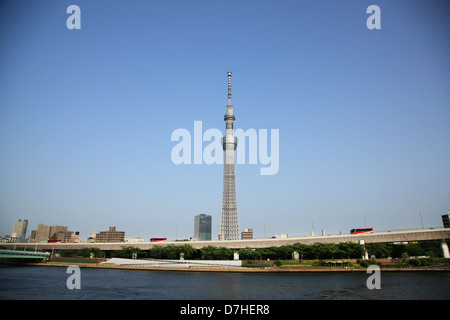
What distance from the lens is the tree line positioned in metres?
82.4

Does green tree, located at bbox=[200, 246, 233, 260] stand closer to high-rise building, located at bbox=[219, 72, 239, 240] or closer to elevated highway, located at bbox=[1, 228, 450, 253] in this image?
elevated highway, located at bbox=[1, 228, 450, 253]

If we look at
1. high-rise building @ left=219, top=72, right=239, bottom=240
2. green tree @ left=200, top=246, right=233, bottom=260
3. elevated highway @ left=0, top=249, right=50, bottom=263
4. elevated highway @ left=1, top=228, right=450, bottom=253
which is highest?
high-rise building @ left=219, top=72, right=239, bottom=240

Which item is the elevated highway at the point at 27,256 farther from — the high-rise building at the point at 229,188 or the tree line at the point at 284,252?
the high-rise building at the point at 229,188

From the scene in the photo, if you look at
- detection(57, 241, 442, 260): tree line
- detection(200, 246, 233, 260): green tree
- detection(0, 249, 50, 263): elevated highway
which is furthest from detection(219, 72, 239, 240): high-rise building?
detection(0, 249, 50, 263): elevated highway

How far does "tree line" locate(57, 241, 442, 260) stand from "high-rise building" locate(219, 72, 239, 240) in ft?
150

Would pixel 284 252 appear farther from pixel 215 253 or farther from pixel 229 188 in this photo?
pixel 229 188

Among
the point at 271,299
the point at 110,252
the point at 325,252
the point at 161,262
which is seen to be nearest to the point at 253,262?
the point at 325,252

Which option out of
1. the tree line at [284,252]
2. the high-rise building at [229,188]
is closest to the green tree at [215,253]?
the tree line at [284,252]

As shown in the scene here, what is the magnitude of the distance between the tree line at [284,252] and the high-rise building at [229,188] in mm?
45787

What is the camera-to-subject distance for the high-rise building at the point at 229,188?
6038 inches

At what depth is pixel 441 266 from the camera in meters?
72.4

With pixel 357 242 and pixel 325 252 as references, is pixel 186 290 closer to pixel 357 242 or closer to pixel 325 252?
pixel 325 252

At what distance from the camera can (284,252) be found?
87.9 m
